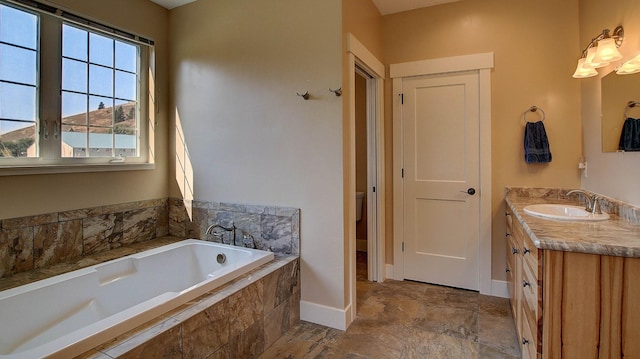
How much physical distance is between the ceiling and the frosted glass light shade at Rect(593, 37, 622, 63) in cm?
140

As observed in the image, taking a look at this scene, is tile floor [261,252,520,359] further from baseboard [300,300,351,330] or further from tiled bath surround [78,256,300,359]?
tiled bath surround [78,256,300,359]

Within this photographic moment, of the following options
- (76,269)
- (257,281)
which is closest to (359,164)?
(257,281)

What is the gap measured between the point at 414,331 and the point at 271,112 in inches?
76.5

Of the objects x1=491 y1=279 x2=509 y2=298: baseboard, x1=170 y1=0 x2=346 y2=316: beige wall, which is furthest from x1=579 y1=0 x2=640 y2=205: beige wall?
x1=170 y1=0 x2=346 y2=316: beige wall

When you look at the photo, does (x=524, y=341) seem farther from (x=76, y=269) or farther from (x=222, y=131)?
(x=76, y=269)

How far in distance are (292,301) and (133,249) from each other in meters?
1.43

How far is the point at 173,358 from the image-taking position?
148cm

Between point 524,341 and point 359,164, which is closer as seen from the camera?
point 524,341

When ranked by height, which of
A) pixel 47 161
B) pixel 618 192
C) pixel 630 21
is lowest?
pixel 618 192

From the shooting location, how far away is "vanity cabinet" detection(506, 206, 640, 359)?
4.06 feet

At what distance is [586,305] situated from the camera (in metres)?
1.28

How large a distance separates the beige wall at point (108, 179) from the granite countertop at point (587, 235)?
301 centimetres

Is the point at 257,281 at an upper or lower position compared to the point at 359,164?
lower

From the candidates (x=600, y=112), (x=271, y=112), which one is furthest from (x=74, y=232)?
(x=600, y=112)
